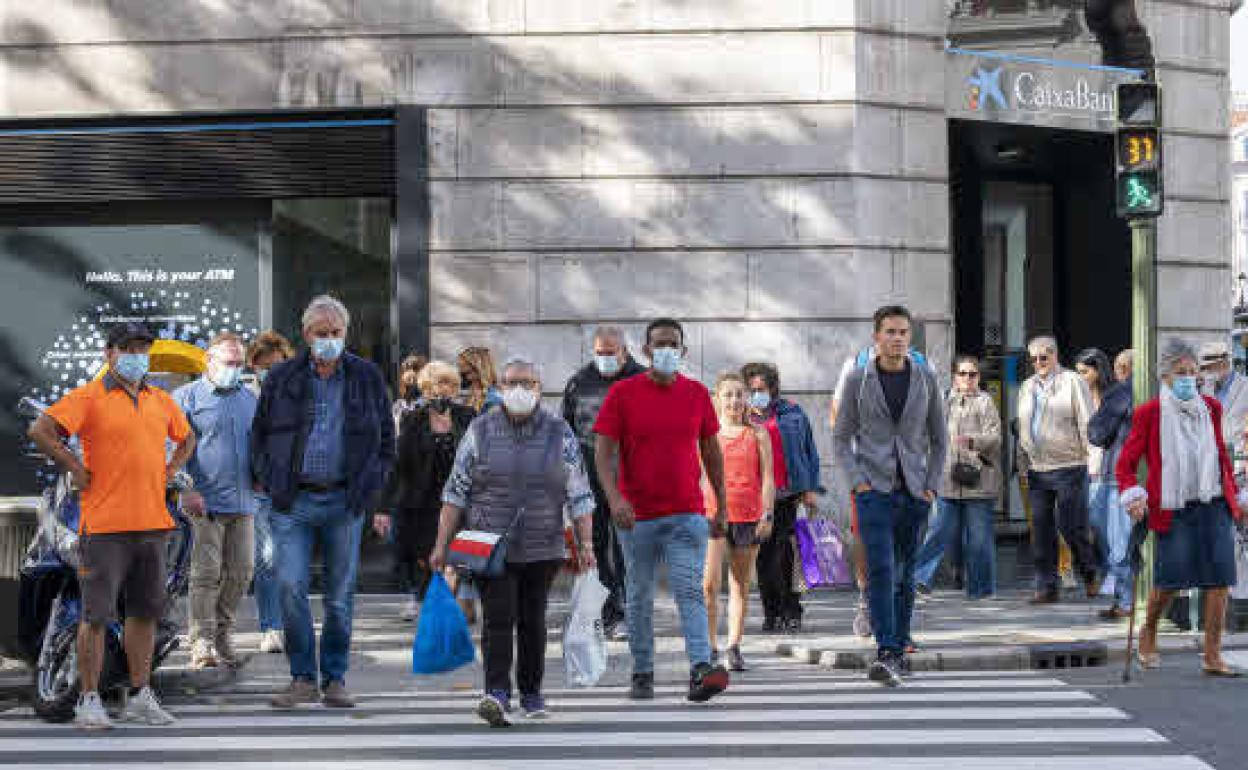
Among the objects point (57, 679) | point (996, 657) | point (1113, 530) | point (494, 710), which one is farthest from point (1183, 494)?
point (57, 679)

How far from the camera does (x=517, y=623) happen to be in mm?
9180

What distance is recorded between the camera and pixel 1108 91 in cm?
1734

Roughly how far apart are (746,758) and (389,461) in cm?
297

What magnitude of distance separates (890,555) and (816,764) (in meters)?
Result: 2.97

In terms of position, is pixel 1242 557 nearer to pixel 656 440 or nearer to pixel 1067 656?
pixel 1067 656

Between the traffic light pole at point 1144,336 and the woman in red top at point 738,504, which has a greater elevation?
the traffic light pole at point 1144,336

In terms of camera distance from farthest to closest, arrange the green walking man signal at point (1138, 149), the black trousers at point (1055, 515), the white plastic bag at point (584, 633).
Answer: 1. the black trousers at point (1055, 515)
2. the green walking man signal at point (1138, 149)
3. the white plastic bag at point (584, 633)

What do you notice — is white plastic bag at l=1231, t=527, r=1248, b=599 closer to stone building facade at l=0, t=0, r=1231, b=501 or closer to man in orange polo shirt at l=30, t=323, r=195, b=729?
stone building facade at l=0, t=0, r=1231, b=501

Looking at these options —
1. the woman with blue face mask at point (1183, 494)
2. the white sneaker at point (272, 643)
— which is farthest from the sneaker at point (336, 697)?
the woman with blue face mask at point (1183, 494)

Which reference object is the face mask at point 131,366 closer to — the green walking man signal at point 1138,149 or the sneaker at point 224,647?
the sneaker at point 224,647

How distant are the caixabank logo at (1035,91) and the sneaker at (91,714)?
10.2 metres

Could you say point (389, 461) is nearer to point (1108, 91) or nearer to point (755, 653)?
point (755, 653)

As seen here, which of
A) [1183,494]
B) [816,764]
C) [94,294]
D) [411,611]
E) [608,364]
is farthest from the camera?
[94,294]

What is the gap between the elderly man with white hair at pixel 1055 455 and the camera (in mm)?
14633
